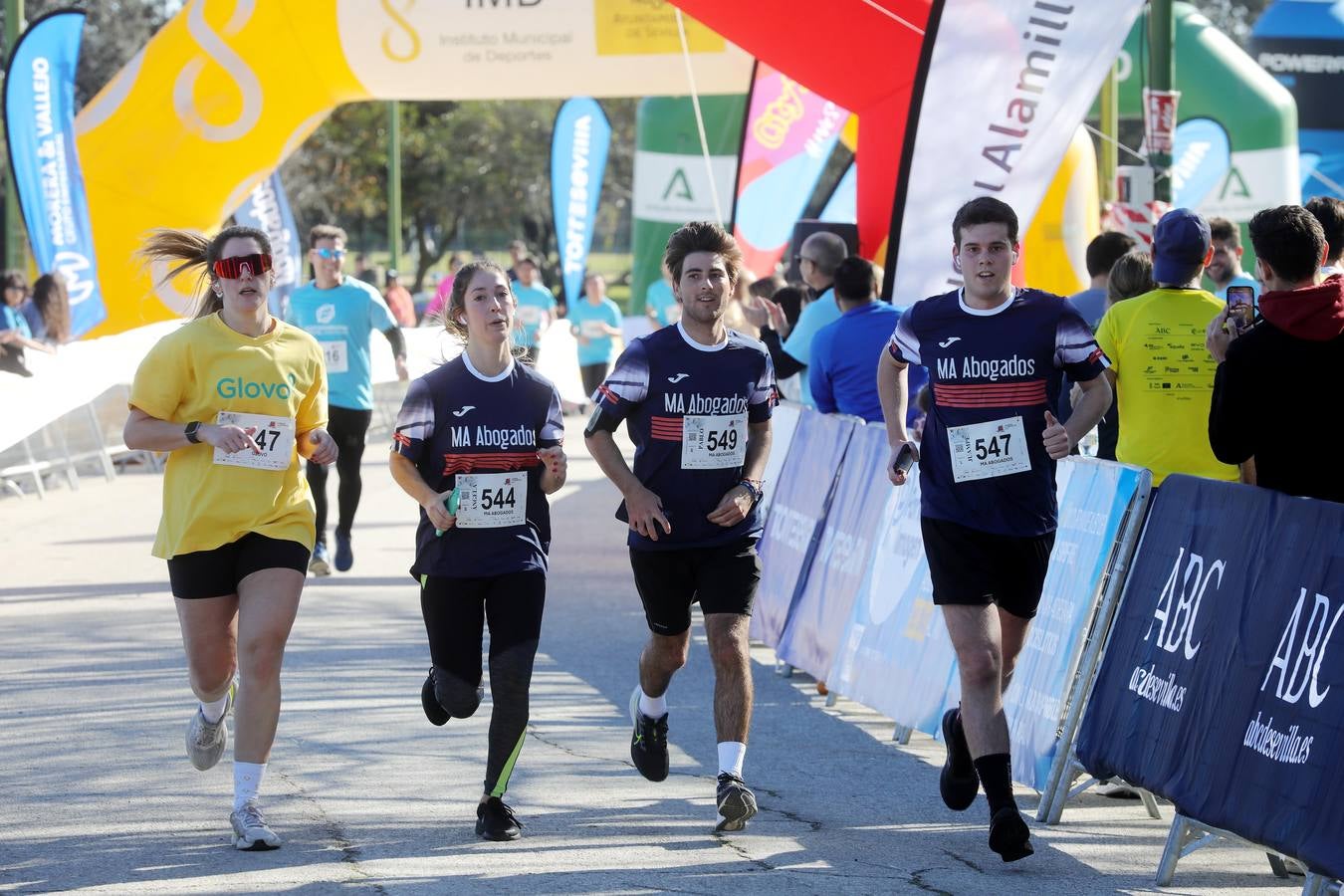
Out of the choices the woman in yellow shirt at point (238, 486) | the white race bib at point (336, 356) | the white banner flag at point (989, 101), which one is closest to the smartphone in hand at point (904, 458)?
the woman in yellow shirt at point (238, 486)

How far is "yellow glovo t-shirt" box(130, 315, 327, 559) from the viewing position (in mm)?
5809

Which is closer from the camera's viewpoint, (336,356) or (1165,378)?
(1165,378)

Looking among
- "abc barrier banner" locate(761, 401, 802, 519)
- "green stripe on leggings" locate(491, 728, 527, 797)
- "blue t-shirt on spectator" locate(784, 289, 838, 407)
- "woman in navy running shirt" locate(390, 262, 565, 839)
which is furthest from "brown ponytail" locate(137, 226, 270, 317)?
"blue t-shirt on spectator" locate(784, 289, 838, 407)

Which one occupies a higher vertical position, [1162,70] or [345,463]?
[1162,70]

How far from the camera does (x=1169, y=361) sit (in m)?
6.87

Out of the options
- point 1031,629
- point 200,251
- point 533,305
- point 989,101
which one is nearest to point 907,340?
point 1031,629

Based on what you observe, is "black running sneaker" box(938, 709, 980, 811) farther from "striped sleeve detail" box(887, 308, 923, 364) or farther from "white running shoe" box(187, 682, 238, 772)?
"white running shoe" box(187, 682, 238, 772)

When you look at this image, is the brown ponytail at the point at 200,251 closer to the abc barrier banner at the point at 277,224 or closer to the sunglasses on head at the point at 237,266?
the sunglasses on head at the point at 237,266

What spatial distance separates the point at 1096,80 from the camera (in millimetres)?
9523

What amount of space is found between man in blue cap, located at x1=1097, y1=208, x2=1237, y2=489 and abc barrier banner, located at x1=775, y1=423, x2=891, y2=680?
4.66 feet

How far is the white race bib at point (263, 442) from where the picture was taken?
584cm

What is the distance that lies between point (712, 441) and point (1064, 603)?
1.32 m

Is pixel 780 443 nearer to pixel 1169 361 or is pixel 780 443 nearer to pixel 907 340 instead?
pixel 1169 361

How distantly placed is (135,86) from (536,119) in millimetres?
40094
